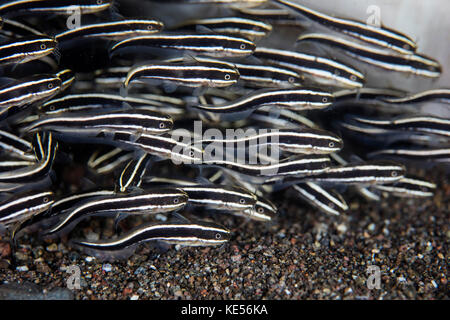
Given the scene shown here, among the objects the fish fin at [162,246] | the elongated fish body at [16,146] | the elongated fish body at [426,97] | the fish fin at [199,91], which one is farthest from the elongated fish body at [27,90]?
the elongated fish body at [426,97]

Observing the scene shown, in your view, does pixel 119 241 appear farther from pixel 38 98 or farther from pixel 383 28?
pixel 383 28

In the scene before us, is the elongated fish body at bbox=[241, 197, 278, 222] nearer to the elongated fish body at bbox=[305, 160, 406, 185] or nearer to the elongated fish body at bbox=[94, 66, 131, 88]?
the elongated fish body at bbox=[305, 160, 406, 185]

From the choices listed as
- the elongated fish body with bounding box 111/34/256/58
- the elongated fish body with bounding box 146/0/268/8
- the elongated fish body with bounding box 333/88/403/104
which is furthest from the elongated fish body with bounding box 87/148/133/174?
the elongated fish body with bounding box 333/88/403/104

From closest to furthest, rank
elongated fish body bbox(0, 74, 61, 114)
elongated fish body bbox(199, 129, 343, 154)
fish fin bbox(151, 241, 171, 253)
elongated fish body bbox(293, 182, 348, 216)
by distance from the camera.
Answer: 1. elongated fish body bbox(0, 74, 61, 114)
2. fish fin bbox(151, 241, 171, 253)
3. elongated fish body bbox(199, 129, 343, 154)
4. elongated fish body bbox(293, 182, 348, 216)

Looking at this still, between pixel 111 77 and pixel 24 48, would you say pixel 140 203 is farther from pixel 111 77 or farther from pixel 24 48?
pixel 24 48

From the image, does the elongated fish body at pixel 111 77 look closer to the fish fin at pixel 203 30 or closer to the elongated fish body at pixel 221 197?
the fish fin at pixel 203 30

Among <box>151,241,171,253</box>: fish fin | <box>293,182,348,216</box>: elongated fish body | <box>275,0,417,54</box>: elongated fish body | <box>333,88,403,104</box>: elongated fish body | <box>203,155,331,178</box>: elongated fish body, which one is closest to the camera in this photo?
<box>151,241,171,253</box>: fish fin
